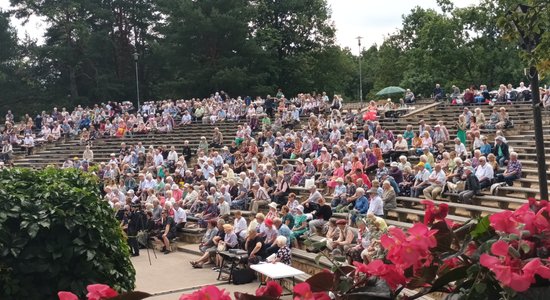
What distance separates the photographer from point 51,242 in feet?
21.9

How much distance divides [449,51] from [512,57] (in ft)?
15.9

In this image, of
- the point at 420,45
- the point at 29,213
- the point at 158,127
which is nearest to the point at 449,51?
the point at 420,45

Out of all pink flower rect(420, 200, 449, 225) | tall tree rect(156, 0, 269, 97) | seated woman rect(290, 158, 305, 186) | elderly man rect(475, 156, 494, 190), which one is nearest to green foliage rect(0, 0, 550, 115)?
tall tree rect(156, 0, 269, 97)

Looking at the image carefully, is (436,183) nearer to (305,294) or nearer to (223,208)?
(223,208)

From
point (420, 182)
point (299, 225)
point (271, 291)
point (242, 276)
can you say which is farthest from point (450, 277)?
point (420, 182)

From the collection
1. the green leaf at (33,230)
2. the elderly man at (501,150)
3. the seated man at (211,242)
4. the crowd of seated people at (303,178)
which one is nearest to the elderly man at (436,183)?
the crowd of seated people at (303,178)

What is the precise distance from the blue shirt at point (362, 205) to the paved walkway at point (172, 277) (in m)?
2.79

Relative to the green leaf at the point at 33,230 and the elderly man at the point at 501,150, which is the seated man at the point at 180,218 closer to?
the elderly man at the point at 501,150

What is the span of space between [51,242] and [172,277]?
763 cm

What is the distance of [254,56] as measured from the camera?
49750 millimetres

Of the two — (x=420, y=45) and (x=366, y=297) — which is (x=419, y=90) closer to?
(x=420, y=45)

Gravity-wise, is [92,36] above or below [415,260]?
above

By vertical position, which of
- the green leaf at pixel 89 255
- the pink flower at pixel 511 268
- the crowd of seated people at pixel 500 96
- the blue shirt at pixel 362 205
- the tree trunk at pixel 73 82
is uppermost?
the tree trunk at pixel 73 82

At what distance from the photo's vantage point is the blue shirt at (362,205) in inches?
549
